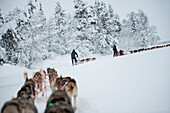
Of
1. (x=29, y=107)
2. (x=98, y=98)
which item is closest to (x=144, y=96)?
(x=98, y=98)

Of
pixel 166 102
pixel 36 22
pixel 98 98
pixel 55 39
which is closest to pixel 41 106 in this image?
pixel 98 98

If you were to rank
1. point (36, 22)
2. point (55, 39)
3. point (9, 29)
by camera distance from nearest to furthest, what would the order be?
point (9, 29)
point (36, 22)
point (55, 39)

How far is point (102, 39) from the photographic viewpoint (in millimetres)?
24672

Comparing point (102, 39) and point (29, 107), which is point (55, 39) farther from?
point (29, 107)

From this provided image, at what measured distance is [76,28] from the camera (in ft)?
79.9

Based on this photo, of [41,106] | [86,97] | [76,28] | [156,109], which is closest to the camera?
[156,109]

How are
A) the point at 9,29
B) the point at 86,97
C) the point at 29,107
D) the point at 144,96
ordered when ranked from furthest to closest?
the point at 9,29
the point at 86,97
the point at 144,96
the point at 29,107

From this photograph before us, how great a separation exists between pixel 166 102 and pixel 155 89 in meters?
0.73

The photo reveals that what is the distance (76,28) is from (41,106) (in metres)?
22.0

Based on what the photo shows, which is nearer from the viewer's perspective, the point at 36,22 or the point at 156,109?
the point at 156,109

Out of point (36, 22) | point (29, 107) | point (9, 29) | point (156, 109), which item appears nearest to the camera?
point (29, 107)

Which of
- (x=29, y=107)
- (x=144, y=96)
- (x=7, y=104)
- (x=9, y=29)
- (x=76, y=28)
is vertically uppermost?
(x=76, y=28)

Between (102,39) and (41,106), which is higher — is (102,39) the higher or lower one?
the higher one

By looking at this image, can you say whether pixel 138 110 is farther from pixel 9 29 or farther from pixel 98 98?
pixel 9 29
